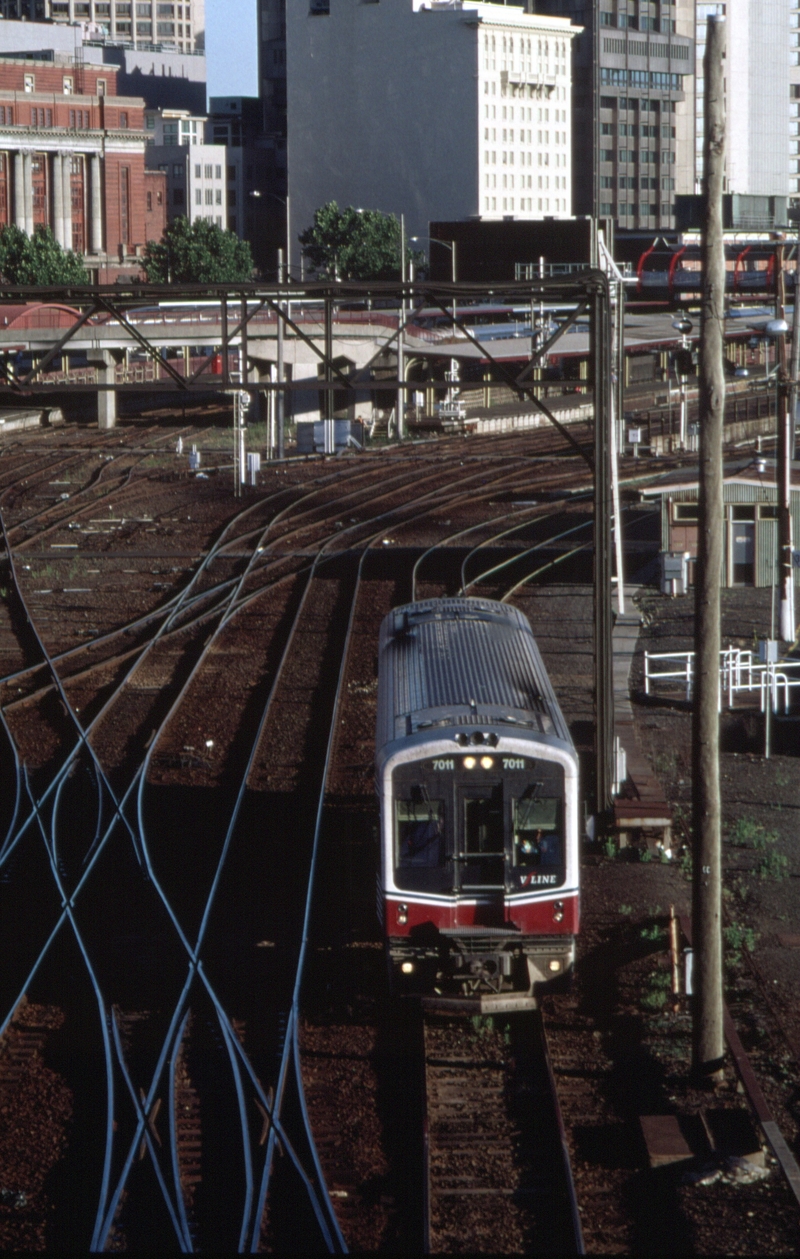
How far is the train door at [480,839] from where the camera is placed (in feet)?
35.0

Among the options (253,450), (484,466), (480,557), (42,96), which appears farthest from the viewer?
(42,96)

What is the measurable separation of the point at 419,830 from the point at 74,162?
100 m

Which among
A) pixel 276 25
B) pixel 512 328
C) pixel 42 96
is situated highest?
pixel 276 25

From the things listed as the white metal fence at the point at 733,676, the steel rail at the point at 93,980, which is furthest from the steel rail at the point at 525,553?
the steel rail at the point at 93,980

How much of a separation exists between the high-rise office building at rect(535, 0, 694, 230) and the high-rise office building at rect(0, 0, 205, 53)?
69.7 metres

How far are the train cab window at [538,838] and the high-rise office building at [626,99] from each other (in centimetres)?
11163

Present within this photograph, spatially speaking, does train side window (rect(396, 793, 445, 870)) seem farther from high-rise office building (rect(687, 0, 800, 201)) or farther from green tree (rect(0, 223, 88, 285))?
high-rise office building (rect(687, 0, 800, 201))

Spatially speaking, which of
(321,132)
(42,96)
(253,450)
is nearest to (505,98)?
(321,132)

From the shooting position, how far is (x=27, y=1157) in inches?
352

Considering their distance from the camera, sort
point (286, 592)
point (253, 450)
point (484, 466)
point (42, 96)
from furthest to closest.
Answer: point (42, 96)
point (253, 450)
point (484, 466)
point (286, 592)

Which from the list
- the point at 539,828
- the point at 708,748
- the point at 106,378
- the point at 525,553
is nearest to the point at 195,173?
the point at 106,378

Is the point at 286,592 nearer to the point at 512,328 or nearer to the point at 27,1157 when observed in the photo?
the point at 27,1157

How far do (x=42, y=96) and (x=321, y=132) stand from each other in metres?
24.3

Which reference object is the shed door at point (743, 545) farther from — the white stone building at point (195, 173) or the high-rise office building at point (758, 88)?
the white stone building at point (195, 173)
